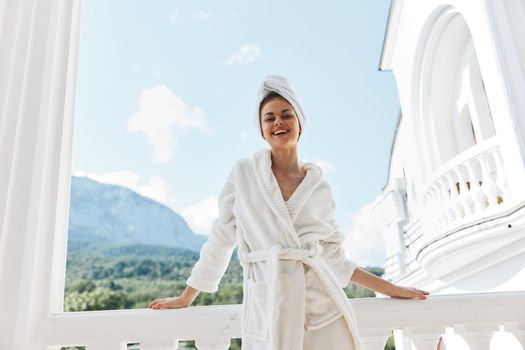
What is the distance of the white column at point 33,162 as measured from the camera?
990 millimetres

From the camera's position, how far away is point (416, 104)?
4.03 meters

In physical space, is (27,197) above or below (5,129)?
below

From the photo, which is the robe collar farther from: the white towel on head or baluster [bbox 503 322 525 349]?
baluster [bbox 503 322 525 349]

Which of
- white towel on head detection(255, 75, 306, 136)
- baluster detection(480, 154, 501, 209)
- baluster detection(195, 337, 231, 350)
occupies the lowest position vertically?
baluster detection(195, 337, 231, 350)

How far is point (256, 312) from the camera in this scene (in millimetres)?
913

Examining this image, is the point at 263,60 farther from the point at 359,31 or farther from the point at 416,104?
the point at 416,104

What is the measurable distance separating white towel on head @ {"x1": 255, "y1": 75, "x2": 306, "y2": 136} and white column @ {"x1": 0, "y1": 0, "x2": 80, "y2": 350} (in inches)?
20.8

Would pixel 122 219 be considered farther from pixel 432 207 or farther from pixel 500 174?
pixel 500 174

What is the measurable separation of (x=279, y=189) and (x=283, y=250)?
151 millimetres

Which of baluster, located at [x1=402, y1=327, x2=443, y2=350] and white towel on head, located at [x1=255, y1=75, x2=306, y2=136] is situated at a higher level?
white towel on head, located at [x1=255, y1=75, x2=306, y2=136]

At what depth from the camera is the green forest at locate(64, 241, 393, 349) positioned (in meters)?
9.38

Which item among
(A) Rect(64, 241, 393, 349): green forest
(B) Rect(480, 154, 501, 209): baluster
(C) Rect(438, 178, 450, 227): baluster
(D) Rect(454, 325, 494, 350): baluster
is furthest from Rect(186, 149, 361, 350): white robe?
(A) Rect(64, 241, 393, 349): green forest

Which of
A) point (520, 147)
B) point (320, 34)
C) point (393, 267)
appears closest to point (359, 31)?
point (320, 34)

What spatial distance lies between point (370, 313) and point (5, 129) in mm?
965
